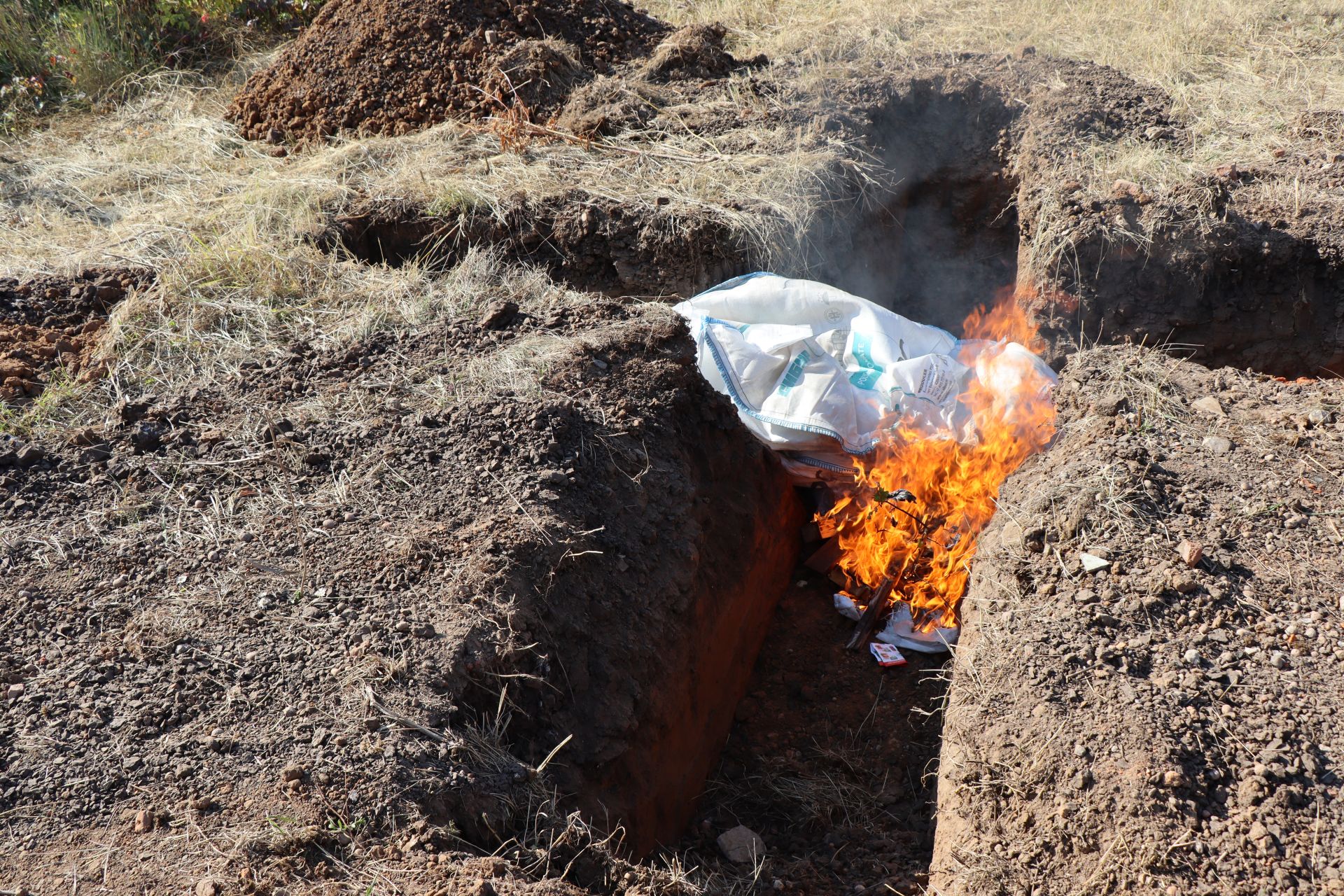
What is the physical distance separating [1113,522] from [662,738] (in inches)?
59.4

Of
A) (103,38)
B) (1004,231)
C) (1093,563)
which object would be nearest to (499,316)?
(1093,563)

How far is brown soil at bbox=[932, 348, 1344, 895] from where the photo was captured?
2156 mm

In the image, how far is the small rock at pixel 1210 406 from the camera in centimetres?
324

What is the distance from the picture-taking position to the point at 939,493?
11.6ft

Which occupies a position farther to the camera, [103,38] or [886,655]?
[103,38]

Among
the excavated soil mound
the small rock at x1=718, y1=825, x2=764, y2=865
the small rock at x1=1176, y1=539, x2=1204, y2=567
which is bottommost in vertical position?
the small rock at x1=718, y1=825, x2=764, y2=865

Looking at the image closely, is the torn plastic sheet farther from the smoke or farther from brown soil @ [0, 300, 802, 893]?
the smoke

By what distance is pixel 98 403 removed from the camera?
3.29m

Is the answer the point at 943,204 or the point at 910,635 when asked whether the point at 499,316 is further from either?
the point at 943,204

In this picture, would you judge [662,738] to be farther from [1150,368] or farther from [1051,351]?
[1051,351]

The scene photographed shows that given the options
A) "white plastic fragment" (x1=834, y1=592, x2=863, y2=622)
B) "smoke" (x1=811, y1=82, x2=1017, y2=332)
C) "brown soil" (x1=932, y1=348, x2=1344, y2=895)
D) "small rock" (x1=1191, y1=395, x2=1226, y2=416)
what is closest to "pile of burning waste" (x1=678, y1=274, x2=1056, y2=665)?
"white plastic fragment" (x1=834, y1=592, x2=863, y2=622)

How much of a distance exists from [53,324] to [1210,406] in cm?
440

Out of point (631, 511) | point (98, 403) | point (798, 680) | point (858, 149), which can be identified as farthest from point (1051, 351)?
point (98, 403)

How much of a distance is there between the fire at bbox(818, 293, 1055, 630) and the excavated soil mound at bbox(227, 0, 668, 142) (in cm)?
288
